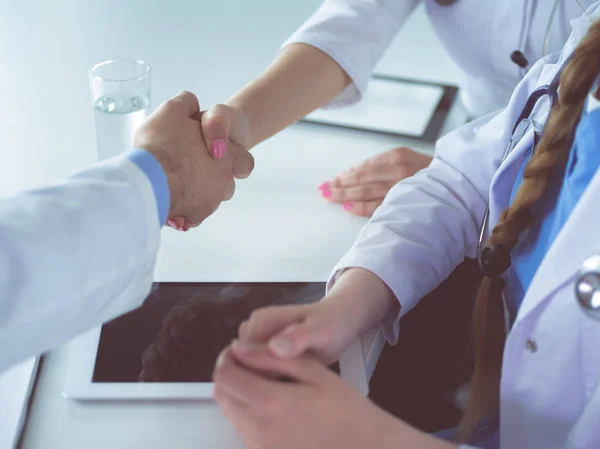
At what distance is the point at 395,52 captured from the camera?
1.40 meters

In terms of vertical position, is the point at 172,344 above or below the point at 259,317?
below

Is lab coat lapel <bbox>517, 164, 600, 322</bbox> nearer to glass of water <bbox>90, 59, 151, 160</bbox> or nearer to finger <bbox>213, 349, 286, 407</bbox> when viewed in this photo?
finger <bbox>213, 349, 286, 407</bbox>

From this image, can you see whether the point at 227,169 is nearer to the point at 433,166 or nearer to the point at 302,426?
the point at 433,166

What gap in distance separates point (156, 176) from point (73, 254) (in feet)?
0.46

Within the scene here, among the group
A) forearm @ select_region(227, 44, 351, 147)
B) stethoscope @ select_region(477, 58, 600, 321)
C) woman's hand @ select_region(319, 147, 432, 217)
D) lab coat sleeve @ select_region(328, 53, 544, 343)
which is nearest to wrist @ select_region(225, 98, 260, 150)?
forearm @ select_region(227, 44, 351, 147)

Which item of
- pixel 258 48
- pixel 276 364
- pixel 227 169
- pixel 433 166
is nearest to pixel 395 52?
pixel 258 48

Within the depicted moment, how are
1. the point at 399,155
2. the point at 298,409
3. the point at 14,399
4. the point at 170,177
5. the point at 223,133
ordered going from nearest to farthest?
the point at 298,409
the point at 14,399
the point at 170,177
the point at 223,133
the point at 399,155

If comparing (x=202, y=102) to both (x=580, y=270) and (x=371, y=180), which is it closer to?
(x=371, y=180)

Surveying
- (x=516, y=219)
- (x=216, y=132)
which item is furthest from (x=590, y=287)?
(x=216, y=132)

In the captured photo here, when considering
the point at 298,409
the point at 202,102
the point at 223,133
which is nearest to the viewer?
the point at 298,409

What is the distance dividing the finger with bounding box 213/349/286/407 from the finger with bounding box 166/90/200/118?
0.43 meters

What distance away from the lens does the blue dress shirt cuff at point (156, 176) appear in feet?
2.29

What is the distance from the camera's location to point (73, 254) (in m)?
0.60

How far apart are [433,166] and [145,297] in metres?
0.45
